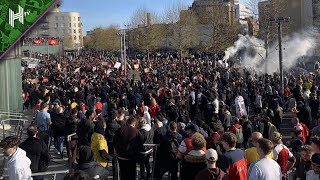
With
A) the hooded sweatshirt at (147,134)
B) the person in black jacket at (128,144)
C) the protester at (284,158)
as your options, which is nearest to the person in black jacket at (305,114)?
the hooded sweatshirt at (147,134)

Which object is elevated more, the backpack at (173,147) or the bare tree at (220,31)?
the bare tree at (220,31)

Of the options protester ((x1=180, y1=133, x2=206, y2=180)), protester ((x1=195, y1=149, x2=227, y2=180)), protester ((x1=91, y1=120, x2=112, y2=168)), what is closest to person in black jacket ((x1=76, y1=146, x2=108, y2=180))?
protester ((x1=180, y1=133, x2=206, y2=180))

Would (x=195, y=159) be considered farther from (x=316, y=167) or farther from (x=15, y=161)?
(x=15, y=161)

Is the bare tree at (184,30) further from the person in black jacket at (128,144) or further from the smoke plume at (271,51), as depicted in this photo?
the person in black jacket at (128,144)

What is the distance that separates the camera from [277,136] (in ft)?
26.2

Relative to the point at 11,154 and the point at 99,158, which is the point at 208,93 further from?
the point at 11,154

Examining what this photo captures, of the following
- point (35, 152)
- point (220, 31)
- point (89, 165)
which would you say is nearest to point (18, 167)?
point (89, 165)

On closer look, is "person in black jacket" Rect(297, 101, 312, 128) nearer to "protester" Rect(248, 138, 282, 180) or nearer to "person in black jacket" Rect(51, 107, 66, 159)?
"person in black jacket" Rect(51, 107, 66, 159)

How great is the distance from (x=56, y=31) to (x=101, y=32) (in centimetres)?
5413

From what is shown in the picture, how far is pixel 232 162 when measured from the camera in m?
6.55

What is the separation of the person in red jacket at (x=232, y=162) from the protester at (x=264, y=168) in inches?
22.3

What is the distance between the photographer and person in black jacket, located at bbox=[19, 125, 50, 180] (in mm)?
8125

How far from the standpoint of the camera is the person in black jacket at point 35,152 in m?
8.12

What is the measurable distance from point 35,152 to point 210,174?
3.56 metres
